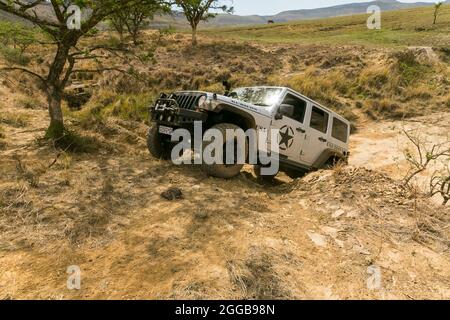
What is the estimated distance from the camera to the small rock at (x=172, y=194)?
5152mm

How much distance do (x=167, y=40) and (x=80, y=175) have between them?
2282cm

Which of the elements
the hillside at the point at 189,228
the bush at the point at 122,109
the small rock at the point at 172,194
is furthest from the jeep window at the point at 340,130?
the bush at the point at 122,109

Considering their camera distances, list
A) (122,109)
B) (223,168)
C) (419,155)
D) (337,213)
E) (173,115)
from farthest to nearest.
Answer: (122,109) < (419,155) < (173,115) < (223,168) < (337,213)

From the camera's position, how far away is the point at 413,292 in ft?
11.4

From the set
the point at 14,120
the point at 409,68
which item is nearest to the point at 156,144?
the point at 14,120

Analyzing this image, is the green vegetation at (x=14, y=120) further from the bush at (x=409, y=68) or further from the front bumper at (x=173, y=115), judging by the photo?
the bush at (x=409, y=68)

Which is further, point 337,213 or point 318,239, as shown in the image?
point 337,213

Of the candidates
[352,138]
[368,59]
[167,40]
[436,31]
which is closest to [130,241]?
[352,138]

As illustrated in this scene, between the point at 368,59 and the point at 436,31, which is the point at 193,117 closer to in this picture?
the point at 368,59

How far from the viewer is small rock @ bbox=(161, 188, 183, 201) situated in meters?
5.15

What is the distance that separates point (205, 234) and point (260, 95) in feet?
12.5

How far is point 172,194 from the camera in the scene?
5.19 m

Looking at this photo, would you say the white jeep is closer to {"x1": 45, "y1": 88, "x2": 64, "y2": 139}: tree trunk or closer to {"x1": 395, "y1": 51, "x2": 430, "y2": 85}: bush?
{"x1": 45, "y1": 88, "x2": 64, "y2": 139}: tree trunk

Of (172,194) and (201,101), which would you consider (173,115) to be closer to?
(201,101)
